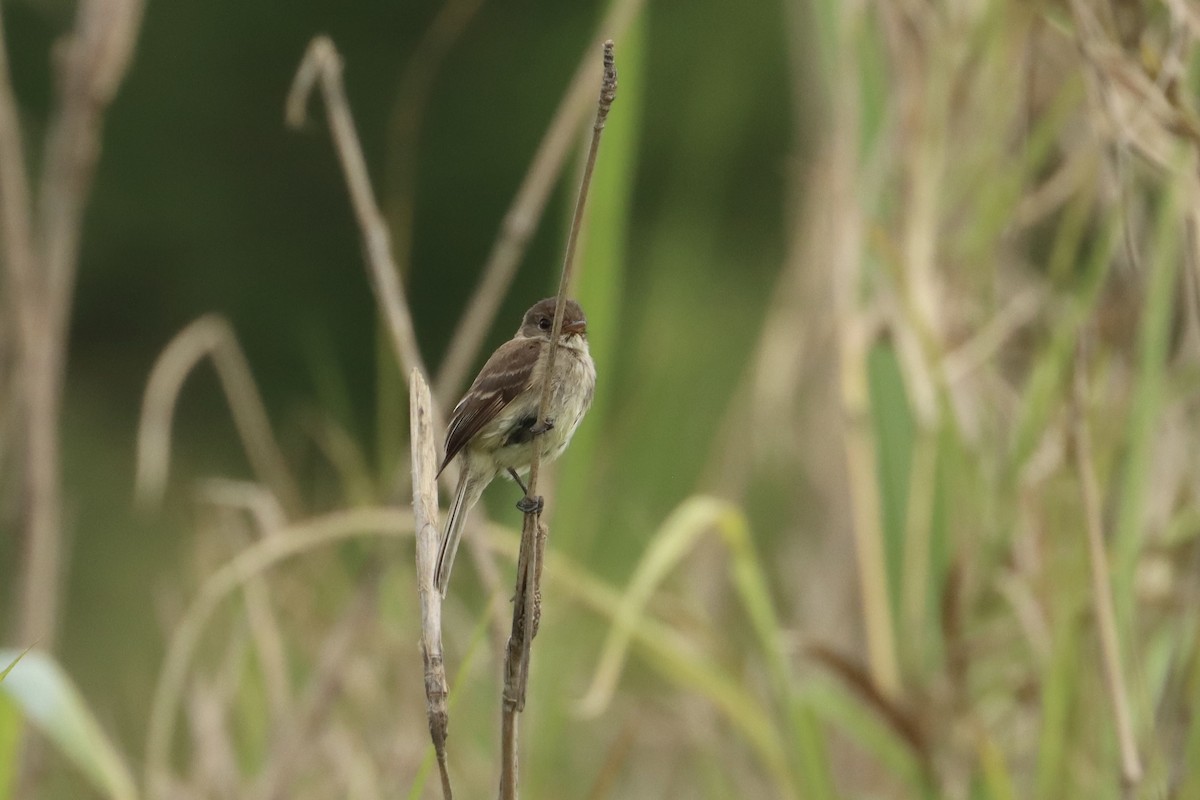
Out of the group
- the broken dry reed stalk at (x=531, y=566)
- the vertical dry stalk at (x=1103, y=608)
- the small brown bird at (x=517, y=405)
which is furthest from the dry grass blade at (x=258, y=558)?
the vertical dry stalk at (x=1103, y=608)

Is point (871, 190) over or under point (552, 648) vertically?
over

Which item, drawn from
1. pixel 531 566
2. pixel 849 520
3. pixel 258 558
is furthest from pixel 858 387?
pixel 531 566

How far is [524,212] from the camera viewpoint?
7.03 feet

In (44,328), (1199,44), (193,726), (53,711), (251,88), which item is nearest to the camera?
(53,711)

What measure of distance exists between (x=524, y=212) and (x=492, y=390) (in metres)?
0.30

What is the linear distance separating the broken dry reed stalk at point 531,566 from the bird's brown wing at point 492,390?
1.62 feet

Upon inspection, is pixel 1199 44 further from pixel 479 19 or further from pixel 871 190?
pixel 479 19

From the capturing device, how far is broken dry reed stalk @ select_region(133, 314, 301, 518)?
8.44ft

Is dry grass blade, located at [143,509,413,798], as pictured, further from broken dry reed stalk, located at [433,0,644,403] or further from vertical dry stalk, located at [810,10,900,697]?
vertical dry stalk, located at [810,10,900,697]

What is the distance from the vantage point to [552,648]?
2197mm

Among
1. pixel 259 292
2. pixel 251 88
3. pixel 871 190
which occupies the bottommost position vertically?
pixel 871 190

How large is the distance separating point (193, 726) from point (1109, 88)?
73.5 inches

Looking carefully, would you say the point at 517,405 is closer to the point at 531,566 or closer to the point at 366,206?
the point at 366,206

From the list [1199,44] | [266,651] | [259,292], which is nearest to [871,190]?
[1199,44]
